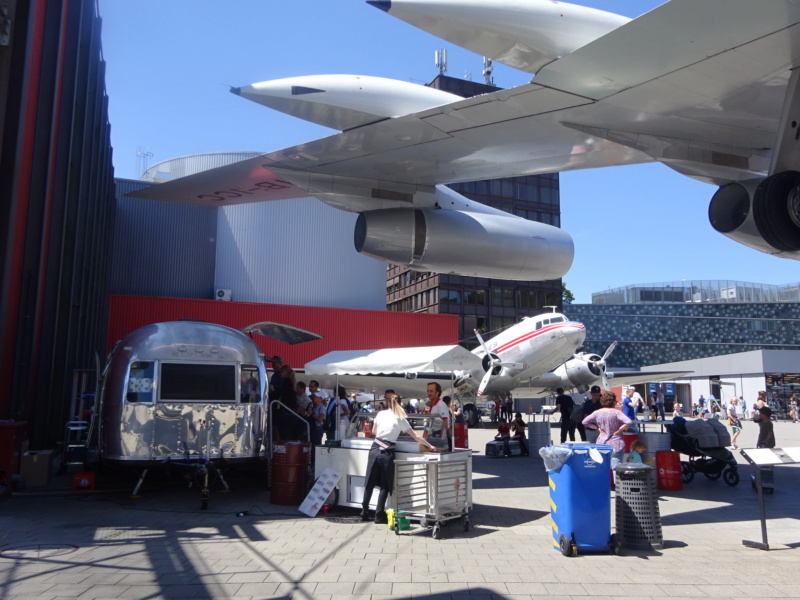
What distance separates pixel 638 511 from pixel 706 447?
530 cm

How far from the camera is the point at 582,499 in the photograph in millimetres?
5969

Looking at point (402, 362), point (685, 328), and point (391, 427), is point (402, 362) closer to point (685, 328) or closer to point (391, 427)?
point (391, 427)

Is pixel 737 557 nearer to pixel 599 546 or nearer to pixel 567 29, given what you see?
pixel 599 546

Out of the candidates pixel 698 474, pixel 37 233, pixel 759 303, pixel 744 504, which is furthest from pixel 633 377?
pixel 759 303

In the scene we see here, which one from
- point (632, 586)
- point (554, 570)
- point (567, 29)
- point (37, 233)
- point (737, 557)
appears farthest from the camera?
point (37, 233)

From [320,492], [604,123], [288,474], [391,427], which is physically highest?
[604,123]

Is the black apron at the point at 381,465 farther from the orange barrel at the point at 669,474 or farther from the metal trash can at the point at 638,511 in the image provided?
the orange barrel at the point at 669,474

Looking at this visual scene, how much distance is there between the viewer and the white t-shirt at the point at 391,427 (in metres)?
7.24

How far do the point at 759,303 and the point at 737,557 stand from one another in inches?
2855

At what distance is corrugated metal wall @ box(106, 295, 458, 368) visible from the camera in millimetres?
28311

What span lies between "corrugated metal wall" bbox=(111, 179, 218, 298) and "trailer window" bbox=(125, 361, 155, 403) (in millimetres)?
23019

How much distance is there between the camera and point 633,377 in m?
29.8

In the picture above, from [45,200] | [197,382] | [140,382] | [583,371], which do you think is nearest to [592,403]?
[197,382]

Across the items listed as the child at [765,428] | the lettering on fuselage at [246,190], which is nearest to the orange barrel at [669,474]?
the child at [765,428]
